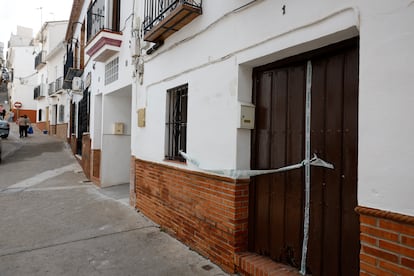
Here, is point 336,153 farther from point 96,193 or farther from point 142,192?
point 96,193

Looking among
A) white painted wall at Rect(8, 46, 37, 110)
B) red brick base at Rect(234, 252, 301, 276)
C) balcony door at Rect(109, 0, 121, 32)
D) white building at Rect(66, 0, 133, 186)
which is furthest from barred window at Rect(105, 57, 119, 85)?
white painted wall at Rect(8, 46, 37, 110)

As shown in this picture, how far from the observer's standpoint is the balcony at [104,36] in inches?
266

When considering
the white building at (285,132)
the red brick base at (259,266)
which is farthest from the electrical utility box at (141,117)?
the red brick base at (259,266)

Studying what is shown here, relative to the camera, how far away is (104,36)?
6742 mm

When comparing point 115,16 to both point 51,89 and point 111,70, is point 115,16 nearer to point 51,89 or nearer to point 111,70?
point 111,70

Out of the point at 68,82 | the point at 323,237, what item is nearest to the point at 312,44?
the point at 323,237

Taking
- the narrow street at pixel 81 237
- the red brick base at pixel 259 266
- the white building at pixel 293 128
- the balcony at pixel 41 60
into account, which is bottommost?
the narrow street at pixel 81 237

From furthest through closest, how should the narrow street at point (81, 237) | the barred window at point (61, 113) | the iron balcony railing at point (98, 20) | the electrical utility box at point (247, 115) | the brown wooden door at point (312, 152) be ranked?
the barred window at point (61, 113), the iron balcony railing at point (98, 20), the narrow street at point (81, 237), the electrical utility box at point (247, 115), the brown wooden door at point (312, 152)

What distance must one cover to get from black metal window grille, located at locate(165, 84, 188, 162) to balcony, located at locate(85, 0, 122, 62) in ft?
9.71

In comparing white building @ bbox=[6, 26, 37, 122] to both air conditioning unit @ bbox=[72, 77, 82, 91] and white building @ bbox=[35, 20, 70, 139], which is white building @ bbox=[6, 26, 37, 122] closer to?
white building @ bbox=[35, 20, 70, 139]

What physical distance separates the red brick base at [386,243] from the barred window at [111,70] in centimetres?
637

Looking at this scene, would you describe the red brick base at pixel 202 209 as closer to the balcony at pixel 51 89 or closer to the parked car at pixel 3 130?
the parked car at pixel 3 130

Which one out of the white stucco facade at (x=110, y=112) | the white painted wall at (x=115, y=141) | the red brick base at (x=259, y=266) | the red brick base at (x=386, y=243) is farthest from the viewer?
the white painted wall at (x=115, y=141)

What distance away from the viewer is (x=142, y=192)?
5.58 meters
